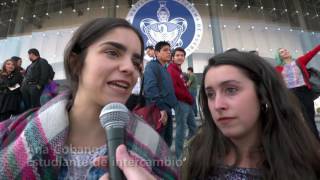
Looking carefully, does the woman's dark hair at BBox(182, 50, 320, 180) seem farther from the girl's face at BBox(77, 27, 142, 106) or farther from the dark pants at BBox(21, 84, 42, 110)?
the dark pants at BBox(21, 84, 42, 110)

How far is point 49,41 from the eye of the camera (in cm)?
725

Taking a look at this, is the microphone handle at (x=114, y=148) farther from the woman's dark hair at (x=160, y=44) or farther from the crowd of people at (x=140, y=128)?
the woman's dark hair at (x=160, y=44)

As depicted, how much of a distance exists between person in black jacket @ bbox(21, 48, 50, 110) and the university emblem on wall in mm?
2538

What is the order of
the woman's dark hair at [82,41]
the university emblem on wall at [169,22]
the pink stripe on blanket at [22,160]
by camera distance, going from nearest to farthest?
the pink stripe on blanket at [22,160]
the woman's dark hair at [82,41]
the university emblem on wall at [169,22]

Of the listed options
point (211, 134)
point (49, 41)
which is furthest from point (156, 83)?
point (49, 41)

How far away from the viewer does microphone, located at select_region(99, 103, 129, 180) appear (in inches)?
21.9

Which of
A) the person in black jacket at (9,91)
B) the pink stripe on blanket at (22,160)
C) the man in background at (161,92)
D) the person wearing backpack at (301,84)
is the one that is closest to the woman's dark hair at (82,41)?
the pink stripe on blanket at (22,160)

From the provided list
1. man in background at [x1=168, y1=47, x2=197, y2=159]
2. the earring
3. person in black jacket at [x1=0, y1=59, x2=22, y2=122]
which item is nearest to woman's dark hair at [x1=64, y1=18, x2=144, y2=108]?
the earring

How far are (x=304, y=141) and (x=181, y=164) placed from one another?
51cm

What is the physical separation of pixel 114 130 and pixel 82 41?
47cm

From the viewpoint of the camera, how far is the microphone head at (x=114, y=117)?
2.08 feet

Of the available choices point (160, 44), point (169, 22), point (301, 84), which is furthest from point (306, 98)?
point (169, 22)

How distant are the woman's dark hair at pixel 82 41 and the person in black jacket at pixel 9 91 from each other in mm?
2895

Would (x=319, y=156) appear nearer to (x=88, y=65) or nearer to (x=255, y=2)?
(x=88, y=65)
